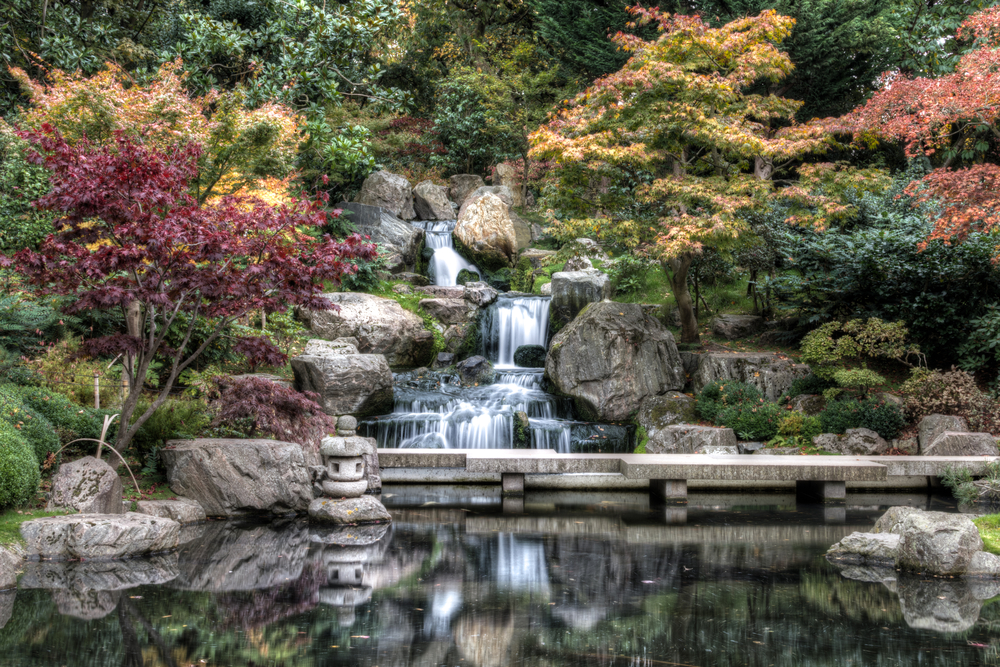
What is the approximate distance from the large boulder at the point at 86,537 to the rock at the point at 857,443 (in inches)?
373

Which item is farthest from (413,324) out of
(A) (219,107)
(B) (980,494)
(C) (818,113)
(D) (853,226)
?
(C) (818,113)

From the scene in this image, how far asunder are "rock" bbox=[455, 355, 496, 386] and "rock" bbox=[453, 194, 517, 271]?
5.41 meters

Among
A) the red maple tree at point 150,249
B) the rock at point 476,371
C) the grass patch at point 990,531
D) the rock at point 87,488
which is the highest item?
the red maple tree at point 150,249

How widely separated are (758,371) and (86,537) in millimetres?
10526

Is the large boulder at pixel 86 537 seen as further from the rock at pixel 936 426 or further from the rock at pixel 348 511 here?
the rock at pixel 936 426

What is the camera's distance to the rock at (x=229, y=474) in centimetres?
748

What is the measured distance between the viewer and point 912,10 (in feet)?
54.6

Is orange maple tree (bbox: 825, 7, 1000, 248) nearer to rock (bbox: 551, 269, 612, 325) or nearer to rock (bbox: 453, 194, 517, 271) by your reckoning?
rock (bbox: 551, 269, 612, 325)

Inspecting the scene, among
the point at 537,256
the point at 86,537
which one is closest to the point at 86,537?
the point at 86,537

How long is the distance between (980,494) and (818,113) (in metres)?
13.1

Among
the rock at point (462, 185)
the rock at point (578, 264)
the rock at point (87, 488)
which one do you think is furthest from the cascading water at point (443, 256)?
the rock at point (87, 488)

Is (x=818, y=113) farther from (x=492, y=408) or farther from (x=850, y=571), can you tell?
(x=850, y=571)

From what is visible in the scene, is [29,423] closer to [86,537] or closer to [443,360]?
[86,537]

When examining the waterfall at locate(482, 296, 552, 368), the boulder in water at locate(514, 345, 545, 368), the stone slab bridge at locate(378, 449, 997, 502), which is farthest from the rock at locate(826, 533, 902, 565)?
the waterfall at locate(482, 296, 552, 368)
